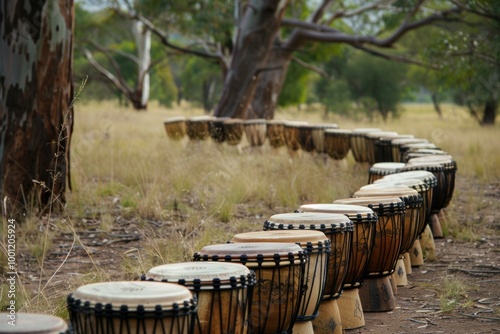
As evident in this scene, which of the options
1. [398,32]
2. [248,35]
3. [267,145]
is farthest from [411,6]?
[267,145]

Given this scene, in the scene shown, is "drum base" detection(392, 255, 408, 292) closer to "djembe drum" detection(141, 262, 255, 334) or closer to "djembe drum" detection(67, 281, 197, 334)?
"djembe drum" detection(141, 262, 255, 334)

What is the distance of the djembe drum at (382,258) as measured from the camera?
5.67m

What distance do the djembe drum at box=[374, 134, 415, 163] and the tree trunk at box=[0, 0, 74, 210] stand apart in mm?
4497

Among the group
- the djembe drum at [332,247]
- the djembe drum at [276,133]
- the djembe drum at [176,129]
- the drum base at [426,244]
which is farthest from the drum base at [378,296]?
the djembe drum at [176,129]

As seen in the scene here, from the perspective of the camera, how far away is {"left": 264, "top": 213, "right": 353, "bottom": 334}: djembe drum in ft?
15.9

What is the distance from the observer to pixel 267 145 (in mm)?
15859

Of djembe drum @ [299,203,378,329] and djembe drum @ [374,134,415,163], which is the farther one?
djembe drum @ [374,134,415,163]

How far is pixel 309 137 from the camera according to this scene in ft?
44.9

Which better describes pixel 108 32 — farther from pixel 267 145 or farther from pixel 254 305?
pixel 254 305

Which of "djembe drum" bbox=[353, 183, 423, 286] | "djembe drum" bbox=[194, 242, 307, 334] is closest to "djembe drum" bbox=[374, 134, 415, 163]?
"djembe drum" bbox=[353, 183, 423, 286]

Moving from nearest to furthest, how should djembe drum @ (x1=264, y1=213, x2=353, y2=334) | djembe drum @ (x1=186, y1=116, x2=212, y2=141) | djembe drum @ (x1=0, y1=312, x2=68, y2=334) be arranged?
djembe drum @ (x1=0, y1=312, x2=68, y2=334)
djembe drum @ (x1=264, y1=213, x2=353, y2=334)
djembe drum @ (x1=186, y1=116, x2=212, y2=141)

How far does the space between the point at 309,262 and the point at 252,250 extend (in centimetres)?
39

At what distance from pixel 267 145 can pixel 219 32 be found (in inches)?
285

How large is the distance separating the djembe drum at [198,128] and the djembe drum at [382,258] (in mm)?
9891
